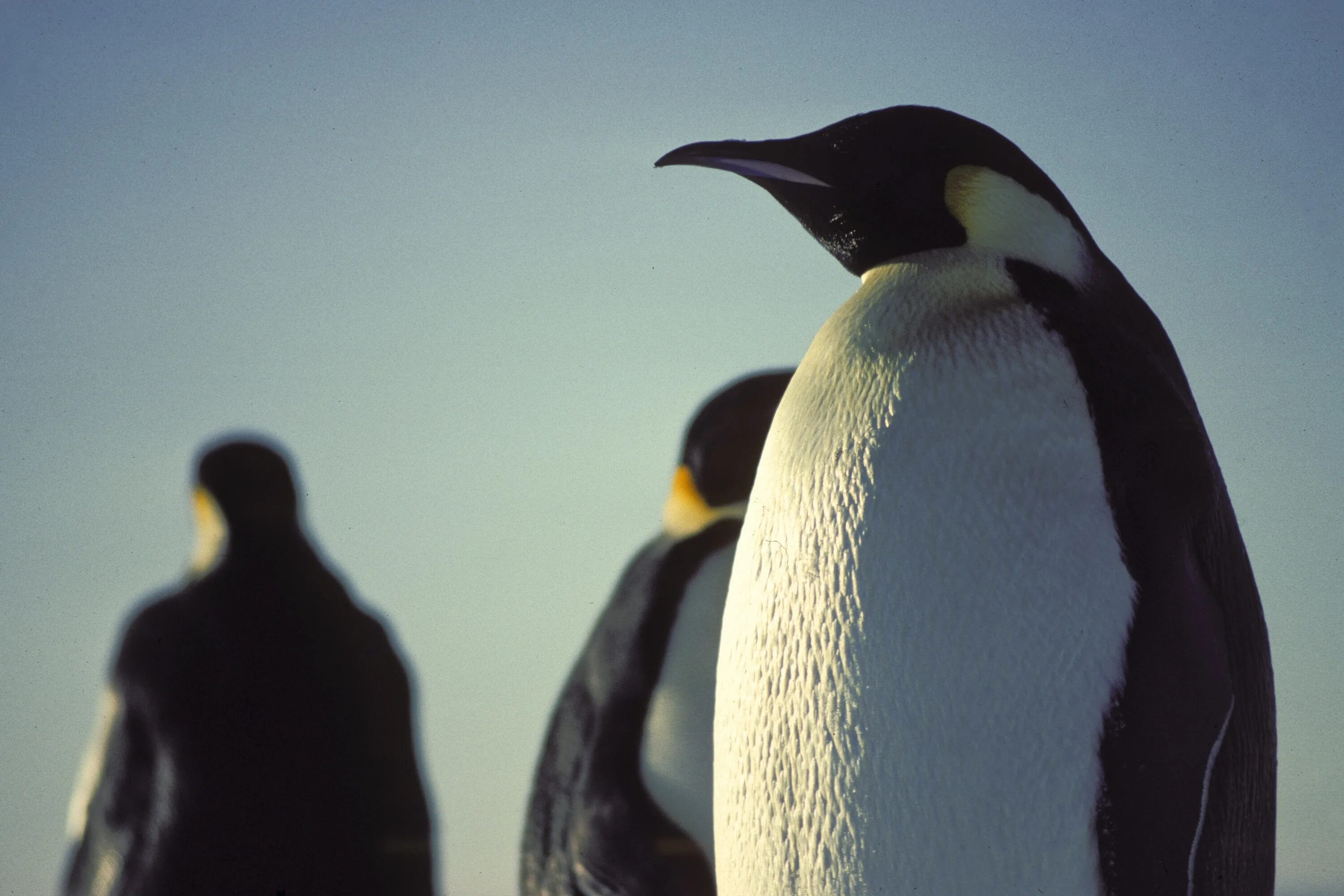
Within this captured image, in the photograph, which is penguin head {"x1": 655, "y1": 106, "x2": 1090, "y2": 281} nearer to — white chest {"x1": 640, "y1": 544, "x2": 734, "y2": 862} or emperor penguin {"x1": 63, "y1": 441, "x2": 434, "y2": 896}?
white chest {"x1": 640, "y1": 544, "x2": 734, "y2": 862}

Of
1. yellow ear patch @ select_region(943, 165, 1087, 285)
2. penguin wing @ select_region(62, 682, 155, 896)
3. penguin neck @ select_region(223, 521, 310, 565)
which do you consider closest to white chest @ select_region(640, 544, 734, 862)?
penguin neck @ select_region(223, 521, 310, 565)

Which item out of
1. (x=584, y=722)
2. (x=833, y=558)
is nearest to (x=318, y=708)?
(x=584, y=722)

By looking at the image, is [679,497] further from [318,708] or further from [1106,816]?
[1106,816]

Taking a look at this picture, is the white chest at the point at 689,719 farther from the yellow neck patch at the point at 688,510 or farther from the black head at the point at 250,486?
the black head at the point at 250,486

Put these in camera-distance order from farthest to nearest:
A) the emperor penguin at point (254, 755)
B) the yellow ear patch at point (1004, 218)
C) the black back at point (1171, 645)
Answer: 1. the emperor penguin at point (254, 755)
2. the yellow ear patch at point (1004, 218)
3. the black back at point (1171, 645)

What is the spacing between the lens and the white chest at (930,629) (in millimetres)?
1204

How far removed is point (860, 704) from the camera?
1.24 metres

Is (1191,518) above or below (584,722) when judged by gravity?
above

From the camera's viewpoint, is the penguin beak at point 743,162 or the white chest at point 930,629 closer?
the white chest at point 930,629

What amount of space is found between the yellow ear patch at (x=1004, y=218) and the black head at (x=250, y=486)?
3.97 ft

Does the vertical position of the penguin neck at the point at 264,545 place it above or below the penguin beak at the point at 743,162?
below

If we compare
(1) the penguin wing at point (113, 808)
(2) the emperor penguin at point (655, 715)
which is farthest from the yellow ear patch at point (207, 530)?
(2) the emperor penguin at point (655, 715)

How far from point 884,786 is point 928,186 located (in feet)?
2.02

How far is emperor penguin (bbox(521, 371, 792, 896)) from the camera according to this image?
6.60 feet
